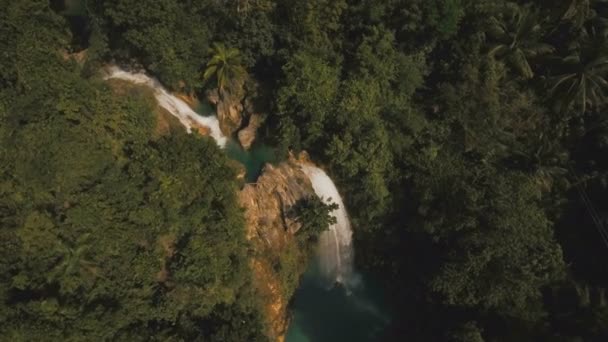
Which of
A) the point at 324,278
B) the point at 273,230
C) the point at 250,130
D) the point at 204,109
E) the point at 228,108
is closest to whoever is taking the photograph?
the point at 273,230

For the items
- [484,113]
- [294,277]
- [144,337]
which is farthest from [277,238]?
[484,113]

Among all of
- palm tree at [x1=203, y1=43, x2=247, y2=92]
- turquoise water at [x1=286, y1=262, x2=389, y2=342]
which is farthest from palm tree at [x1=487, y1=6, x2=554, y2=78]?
turquoise water at [x1=286, y1=262, x2=389, y2=342]

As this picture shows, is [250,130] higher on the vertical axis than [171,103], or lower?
higher

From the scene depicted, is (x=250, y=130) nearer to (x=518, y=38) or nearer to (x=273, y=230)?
(x=273, y=230)

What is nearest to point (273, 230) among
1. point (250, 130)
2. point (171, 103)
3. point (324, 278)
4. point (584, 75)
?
point (324, 278)

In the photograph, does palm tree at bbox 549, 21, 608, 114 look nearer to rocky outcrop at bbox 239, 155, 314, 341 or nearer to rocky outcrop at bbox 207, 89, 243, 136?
rocky outcrop at bbox 239, 155, 314, 341

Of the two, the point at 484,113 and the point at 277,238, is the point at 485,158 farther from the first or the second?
the point at 277,238

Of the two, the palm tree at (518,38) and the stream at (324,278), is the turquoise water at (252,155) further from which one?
the palm tree at (518,38)
